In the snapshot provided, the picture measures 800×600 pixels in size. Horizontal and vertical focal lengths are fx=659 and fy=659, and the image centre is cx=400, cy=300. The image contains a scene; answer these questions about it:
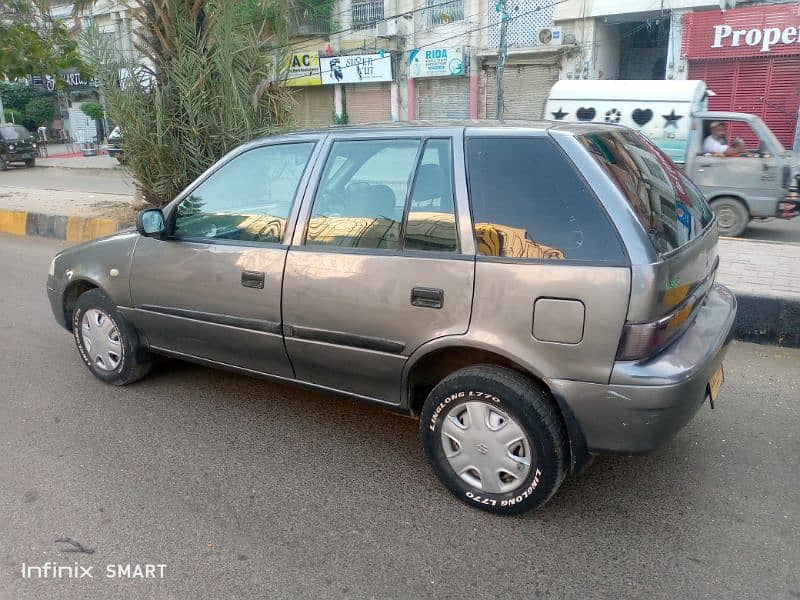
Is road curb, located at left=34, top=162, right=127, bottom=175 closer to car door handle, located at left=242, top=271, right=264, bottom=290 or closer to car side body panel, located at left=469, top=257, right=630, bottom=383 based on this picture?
car door handle, located at left=242, top=271, right=264, bottom=290

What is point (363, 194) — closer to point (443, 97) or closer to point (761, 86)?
point (761, 86)

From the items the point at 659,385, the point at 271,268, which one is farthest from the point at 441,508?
the point at 271,268

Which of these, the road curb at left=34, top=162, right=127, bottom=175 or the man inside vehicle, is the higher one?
the man inside vehicle

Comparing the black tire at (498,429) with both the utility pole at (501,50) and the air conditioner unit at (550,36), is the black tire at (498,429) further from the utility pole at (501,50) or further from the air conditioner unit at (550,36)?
the air conditioner unit at (550,36)

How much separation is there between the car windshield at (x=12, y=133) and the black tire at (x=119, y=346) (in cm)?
2247

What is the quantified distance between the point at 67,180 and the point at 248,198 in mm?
17620

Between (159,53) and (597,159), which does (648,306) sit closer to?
(597,159)

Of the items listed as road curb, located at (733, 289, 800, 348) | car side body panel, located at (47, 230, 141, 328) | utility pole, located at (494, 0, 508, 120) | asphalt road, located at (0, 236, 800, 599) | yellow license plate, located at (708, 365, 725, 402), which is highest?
utility pole, located at (494, 0, 508, 120)

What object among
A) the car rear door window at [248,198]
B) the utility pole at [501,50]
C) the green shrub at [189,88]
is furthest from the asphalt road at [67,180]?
the car rear door window at [248,198]

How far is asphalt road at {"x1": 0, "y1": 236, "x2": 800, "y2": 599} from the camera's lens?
2506mm

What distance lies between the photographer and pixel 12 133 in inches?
A: 911

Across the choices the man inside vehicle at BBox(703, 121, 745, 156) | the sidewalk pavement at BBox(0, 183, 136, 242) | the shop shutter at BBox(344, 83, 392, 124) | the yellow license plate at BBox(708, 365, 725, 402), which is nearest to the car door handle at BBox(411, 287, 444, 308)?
the yellow license plate at BBox(708, 365, 725, 402)

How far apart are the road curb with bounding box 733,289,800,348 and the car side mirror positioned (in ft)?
13.1

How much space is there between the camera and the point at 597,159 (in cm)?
270
